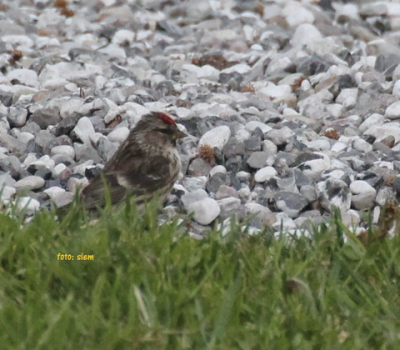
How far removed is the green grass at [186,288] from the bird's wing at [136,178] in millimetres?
1171

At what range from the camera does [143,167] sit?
625 cm

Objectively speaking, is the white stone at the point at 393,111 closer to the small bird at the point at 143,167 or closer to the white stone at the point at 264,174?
the white stone at the point at 264,174

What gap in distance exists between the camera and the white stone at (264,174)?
6570 mm

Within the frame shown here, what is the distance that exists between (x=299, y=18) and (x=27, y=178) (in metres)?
6.05

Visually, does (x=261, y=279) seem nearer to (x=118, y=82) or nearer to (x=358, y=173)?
(x=358, y=173)

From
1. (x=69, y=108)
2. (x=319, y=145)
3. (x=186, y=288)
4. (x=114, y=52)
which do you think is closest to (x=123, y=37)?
(x=114, y=52)

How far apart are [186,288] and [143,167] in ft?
8.46

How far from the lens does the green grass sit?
3.34 meters

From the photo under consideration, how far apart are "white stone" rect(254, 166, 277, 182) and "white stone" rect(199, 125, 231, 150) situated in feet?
1.54

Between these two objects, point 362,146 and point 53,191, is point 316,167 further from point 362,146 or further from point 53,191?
point 53,191

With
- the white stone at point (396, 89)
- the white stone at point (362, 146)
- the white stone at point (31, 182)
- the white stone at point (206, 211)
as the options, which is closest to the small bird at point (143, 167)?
the white stone at point (206, 211)

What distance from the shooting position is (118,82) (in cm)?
854

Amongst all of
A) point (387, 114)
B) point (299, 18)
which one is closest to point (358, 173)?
point (387, 114)

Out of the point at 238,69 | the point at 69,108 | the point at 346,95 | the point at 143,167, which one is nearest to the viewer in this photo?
the point at 143,167
